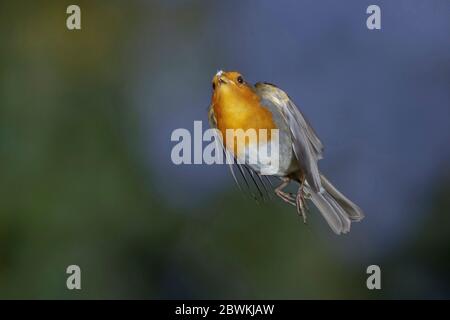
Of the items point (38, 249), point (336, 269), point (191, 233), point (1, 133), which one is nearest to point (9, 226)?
point (38, 249)

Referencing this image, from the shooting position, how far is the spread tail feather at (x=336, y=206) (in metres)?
2.14

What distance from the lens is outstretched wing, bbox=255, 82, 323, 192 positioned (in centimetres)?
211

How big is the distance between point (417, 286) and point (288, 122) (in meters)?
0.62

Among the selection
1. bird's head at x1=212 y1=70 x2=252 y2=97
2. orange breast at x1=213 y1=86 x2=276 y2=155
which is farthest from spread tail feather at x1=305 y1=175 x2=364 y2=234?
bird's head at x1=212 y1=70 x2=252 y2=97

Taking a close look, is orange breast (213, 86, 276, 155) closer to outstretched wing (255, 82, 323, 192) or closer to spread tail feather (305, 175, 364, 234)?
outstretched wing (255, 82, 323, 192)

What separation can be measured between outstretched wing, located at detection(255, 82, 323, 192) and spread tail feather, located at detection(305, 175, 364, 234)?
0.09 ft

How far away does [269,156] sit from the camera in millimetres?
2121

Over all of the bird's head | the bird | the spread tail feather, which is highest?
the bird's head

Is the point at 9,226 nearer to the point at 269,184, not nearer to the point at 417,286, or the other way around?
the point at 269,184

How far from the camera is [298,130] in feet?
6.94

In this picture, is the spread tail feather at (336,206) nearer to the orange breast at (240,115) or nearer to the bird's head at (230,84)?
the orange breast at (240,115)

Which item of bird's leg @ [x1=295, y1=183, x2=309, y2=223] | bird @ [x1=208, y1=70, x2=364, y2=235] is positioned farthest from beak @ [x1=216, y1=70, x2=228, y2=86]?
bird's leg @ [x1=295, y1=183, x2=309, y2=223]

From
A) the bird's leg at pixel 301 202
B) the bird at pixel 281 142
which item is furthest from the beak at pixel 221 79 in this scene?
the bird's leg at pixel 301 202

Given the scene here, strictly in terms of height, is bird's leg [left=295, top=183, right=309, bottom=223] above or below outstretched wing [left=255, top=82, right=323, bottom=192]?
below
